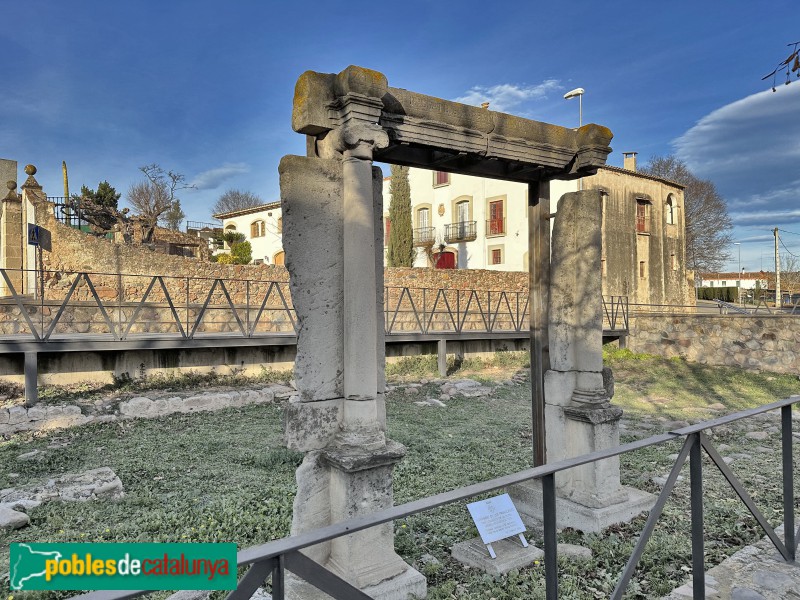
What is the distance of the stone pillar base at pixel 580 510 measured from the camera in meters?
3.92

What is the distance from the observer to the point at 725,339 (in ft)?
43.9

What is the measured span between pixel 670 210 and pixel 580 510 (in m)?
25.4

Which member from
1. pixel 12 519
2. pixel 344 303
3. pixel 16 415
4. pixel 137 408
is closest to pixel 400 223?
pixel 137 408

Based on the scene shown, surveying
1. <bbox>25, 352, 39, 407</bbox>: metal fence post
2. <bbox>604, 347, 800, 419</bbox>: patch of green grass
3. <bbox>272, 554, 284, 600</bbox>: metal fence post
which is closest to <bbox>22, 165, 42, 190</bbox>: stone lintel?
<bbox>25, 352, 39, 407</bbox>: metal fence post

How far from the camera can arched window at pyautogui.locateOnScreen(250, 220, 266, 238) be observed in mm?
32562

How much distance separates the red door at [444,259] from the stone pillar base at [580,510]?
73.8 ft

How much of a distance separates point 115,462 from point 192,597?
3.40 metres

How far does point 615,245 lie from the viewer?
2239cm

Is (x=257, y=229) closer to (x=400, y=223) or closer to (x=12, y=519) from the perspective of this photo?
(x=400, y=223)

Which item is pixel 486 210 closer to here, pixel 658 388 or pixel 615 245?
pixel 615 245

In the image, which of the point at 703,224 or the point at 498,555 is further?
the point at 703,224

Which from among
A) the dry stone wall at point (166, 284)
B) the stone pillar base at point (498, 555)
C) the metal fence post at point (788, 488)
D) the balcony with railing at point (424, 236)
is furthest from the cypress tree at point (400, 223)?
the metal fence post at point (788, 488)

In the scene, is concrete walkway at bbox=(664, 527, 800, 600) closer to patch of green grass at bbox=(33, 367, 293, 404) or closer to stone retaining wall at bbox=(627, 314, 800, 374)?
patch of green grass at bbox=(33, 367, 293, 404)

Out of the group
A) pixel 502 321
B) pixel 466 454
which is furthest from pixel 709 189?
pixel 466 454
